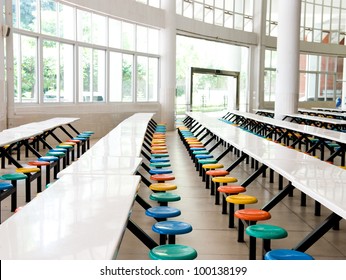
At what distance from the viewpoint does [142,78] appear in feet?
47.3

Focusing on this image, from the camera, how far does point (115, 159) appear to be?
4160mm

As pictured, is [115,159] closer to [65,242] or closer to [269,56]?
[65,242]

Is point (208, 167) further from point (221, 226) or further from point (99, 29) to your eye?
point (99, 29)

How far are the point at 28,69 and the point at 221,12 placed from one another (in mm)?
9490

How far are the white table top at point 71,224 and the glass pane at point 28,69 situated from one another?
7553mm

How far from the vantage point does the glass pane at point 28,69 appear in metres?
9.89

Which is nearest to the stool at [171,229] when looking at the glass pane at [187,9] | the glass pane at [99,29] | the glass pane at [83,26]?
the glass pane at [83,26]

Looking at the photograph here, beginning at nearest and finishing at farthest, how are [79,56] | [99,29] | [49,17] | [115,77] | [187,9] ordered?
[49,17] < [79,56] < [99,29] < [115,77] < [187,9]

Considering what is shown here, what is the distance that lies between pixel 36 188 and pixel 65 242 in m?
4.26

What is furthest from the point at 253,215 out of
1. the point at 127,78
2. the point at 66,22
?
the point at 127,78

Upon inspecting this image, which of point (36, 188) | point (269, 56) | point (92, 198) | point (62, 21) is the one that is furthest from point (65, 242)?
point (269, 56)

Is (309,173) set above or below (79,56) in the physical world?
below

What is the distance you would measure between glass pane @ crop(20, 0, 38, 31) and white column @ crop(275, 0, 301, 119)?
21.3 feet

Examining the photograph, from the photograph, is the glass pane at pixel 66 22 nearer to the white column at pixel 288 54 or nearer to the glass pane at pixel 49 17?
the glass pane at pixel 49 17
